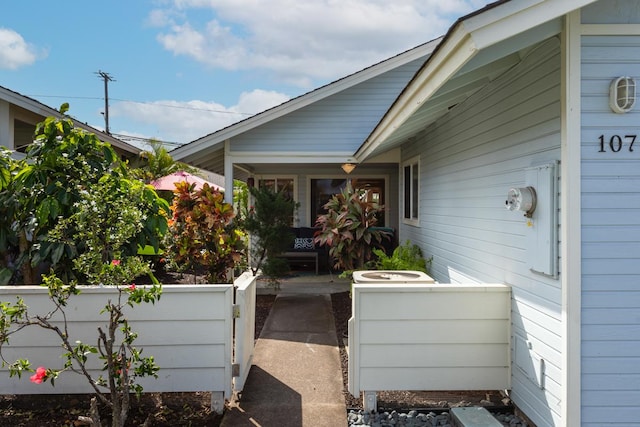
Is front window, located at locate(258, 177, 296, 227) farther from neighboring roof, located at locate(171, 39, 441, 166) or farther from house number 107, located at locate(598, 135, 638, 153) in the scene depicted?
house number 107, located at locate(598, 135, 638, 153)

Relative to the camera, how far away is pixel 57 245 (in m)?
3.77

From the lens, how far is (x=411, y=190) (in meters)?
7.95

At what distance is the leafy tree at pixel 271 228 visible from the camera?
25.3ft

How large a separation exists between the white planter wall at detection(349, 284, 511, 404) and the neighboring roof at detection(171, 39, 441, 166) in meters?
5.35

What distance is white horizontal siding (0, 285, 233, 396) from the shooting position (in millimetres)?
3135

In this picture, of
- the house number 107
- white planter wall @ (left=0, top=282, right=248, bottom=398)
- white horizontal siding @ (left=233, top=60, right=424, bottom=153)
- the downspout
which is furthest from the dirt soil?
white horizontal siding @ (left=233, top=60, right=424, bottom=153)

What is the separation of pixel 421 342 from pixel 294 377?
1348 mm

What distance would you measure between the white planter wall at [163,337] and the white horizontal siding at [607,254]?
8.09 ft

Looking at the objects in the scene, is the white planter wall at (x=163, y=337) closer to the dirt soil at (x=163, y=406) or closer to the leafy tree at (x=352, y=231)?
the dirt soil at (x=163, y=406)

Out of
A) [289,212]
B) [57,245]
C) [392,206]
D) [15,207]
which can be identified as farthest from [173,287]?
[392,206]

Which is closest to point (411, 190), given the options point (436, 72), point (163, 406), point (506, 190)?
point (506, 190)

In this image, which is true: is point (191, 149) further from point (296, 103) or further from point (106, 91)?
point (106, 91)

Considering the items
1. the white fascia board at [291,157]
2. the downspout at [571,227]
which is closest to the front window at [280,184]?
the white fascia board at [291,157]

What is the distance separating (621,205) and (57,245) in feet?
14.5
